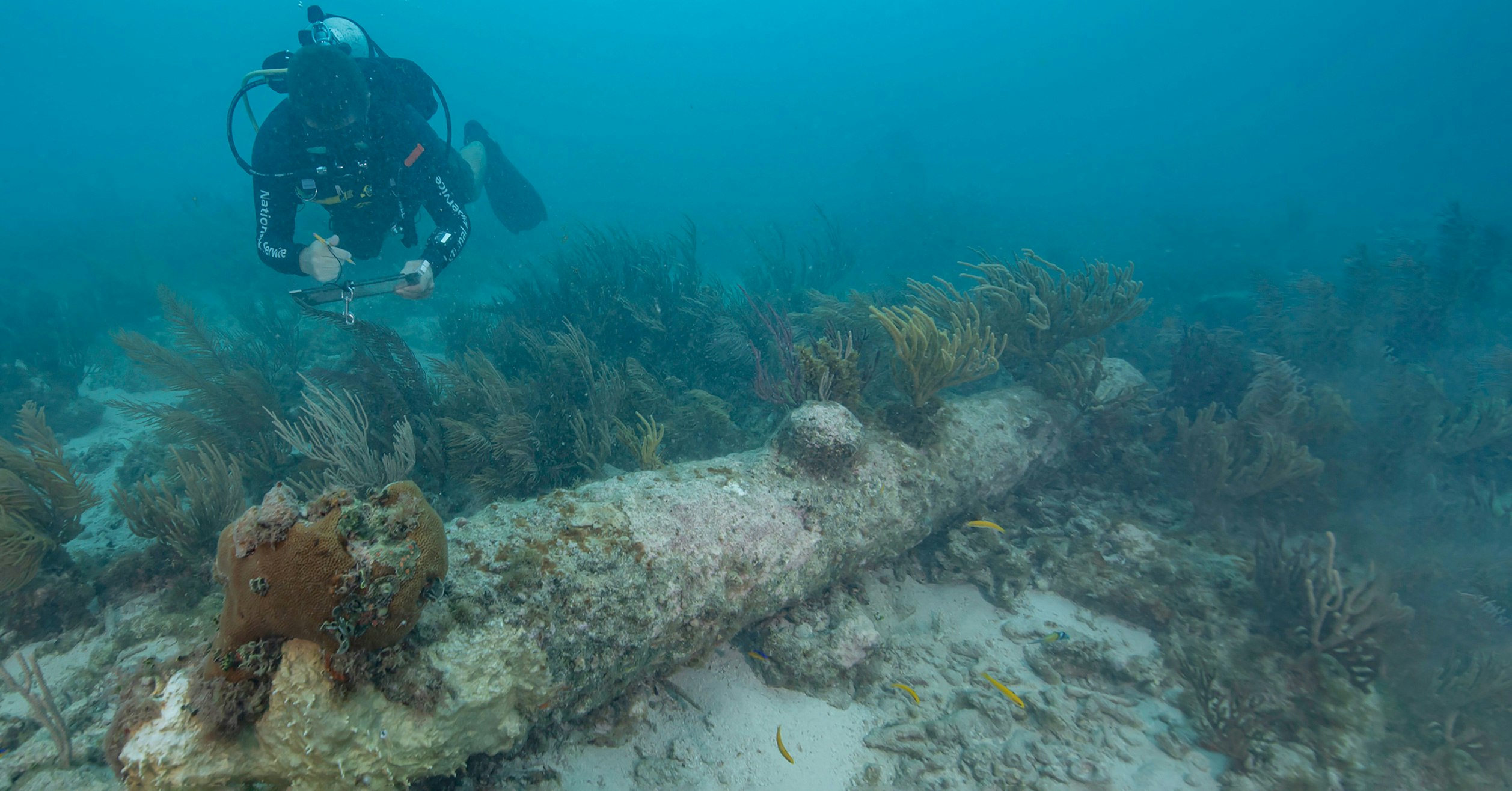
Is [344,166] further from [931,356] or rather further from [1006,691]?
[1006,691]

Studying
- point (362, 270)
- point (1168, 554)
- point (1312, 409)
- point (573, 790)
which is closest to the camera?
point (573, 790)

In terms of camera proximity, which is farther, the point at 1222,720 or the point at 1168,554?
the point at 1168,554

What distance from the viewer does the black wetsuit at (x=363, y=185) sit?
5.77 m

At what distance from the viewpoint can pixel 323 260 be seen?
5.09m

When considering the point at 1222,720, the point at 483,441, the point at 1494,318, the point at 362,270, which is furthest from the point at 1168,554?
the point at 362,270

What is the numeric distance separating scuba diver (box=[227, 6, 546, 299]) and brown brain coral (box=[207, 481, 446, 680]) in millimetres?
3950

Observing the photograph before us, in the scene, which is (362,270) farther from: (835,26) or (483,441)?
(835,26)

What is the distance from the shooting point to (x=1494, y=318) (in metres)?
13.3

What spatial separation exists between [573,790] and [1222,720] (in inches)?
151

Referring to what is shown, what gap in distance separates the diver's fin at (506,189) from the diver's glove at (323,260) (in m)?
9.23

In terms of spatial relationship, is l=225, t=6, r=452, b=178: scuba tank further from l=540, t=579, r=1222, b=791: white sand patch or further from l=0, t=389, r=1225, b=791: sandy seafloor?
l=540, t=579, r=1222, b=791: white sand patch

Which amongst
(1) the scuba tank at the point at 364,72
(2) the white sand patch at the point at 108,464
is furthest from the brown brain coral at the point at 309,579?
(1) the scuba tank at the point at 364,72

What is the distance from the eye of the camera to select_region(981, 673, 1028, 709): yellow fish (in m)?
3.28

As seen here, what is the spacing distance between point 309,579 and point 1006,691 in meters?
3.62
